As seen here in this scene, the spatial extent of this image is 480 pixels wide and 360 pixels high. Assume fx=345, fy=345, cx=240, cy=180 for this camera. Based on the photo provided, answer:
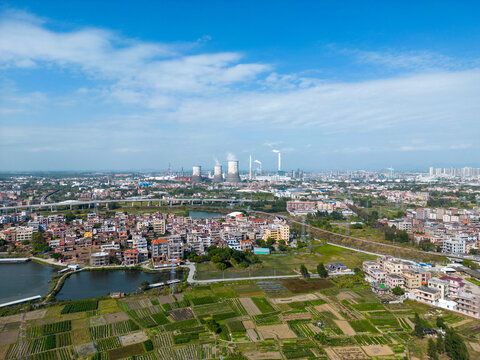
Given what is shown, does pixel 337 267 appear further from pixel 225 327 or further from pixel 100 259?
pixel 100 259

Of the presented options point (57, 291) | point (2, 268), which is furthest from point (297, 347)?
point (2, 268)

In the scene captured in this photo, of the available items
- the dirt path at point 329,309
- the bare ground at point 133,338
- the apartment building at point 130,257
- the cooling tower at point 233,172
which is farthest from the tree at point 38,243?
the cooling tower at point 233,172

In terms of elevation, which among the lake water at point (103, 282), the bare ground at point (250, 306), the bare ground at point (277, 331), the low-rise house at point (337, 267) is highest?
the low-rise house at point (337, 267)

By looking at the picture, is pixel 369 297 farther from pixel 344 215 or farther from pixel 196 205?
pixel 196 205

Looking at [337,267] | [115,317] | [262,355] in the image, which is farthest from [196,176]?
[262,355]

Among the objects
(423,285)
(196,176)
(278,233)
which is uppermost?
(196,176)

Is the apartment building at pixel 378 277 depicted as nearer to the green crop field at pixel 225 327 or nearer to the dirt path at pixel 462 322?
the green crop field at pixel 225 327
